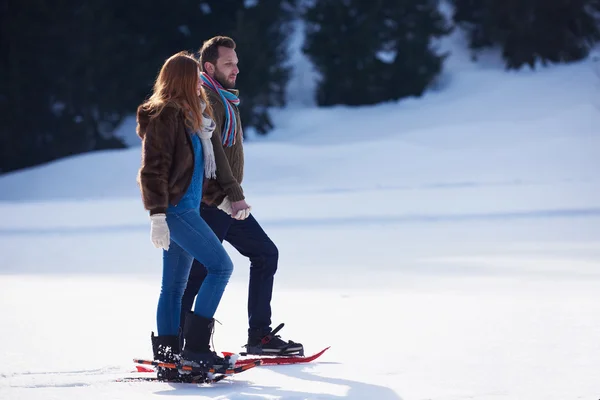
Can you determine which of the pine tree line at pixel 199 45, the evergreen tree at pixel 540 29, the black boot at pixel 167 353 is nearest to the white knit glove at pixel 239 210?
the black boot at pixel 167 353

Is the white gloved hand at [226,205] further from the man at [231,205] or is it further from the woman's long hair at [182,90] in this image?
the woman's long hair at [182,90]

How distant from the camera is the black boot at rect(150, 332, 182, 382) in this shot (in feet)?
15.3

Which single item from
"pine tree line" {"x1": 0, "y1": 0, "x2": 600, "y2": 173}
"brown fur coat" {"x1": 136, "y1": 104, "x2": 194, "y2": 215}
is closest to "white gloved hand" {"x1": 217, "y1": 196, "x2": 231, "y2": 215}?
"brown fur coat" {"x1": 136, "y1": 104, "x2": 194, "y2": 215}

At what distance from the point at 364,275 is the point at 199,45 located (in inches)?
953

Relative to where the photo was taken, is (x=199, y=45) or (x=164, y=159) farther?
(x=199, y=45)

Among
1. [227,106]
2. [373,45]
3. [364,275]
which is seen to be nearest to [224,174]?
[227,106]

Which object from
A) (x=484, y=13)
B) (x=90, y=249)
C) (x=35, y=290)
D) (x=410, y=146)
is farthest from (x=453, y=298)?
(x=484, y=13)

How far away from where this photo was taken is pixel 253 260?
17.4 ft

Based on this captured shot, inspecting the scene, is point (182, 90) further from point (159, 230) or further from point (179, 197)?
point (159, 230)

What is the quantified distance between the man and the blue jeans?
273 mm

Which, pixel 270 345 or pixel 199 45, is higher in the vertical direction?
pixel 199 45

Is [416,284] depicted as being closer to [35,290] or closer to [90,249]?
[35,290]

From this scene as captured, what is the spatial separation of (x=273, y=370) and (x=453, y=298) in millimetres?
2675

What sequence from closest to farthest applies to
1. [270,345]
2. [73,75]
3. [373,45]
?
1. [270,345]
2. [73,75]
3. [373,45]
